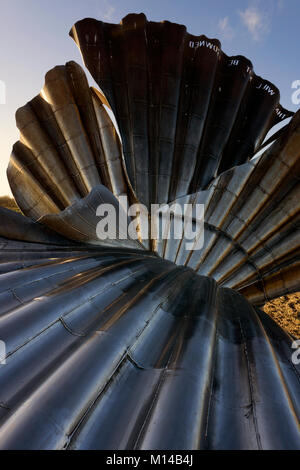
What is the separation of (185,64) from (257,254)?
3.24 meters

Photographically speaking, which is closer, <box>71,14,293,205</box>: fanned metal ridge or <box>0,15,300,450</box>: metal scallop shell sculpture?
<box>0,15,300,450</box>: metal scallop shell sculpture

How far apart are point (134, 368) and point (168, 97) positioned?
4.34 meters

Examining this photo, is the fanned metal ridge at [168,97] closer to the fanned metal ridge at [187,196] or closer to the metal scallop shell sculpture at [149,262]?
the metal scallop shell sculpture at [149,262]

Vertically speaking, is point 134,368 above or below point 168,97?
below

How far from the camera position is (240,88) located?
466 cm

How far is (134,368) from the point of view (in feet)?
4.07

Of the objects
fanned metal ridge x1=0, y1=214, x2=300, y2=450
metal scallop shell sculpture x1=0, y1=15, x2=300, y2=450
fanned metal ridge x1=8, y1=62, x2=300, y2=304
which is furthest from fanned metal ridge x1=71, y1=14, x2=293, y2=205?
fanned metal ridge x1=0, y1=214, x2=300, y2=450

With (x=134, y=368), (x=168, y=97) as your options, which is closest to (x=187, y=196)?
(x=168, y=97)

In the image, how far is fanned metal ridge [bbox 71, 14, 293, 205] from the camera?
173 inches

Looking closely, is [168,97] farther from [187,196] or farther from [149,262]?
[149,262]

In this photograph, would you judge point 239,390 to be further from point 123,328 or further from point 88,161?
point 88,161

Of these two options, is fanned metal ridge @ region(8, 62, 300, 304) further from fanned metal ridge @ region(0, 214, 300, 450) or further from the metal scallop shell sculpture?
fanned metal ridge @ region(0, 214, 300, 450)

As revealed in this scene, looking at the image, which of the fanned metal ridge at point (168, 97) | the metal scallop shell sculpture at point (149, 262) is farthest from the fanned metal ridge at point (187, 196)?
the fanned metal ridge at point (168, 97)
